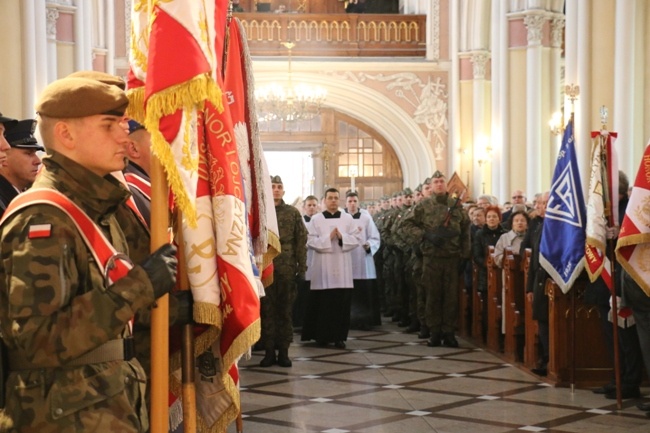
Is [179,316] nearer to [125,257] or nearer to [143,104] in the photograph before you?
[125,257]

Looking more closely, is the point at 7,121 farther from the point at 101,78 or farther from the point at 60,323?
the point at 60,323

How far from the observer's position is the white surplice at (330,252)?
40.0 feet

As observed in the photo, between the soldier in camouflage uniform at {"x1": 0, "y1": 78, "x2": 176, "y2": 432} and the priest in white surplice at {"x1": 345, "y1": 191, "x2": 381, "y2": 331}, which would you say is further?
the priest in white surplice at {"x1": 345, "y1": 191, "x2": 381, "y2": 331}

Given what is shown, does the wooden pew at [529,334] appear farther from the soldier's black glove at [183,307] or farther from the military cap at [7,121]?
the soldier's black glove at [183,307]

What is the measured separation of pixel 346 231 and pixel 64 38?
8.54 m

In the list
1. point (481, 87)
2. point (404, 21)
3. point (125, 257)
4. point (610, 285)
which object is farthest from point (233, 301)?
point (404, 21)

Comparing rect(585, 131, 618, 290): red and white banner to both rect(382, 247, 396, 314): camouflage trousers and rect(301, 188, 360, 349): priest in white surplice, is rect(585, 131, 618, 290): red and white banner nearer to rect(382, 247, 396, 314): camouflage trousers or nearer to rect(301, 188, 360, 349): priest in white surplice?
rect(301, 188, 360, 349): priest in white surplice

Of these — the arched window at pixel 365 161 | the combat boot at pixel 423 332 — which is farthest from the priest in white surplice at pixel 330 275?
the arched window at pixel 365 161

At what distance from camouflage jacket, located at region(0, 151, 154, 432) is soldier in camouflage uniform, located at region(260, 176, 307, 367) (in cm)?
740

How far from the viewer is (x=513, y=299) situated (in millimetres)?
10500

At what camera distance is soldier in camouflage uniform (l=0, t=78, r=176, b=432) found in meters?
2.76

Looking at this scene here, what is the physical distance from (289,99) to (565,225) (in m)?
13.9

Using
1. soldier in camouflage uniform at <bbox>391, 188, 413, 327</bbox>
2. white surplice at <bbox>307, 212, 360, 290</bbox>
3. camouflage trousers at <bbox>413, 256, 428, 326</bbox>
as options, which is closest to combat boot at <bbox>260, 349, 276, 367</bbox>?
white surplice at <bbox>307, 212, 360, 290</bbox>

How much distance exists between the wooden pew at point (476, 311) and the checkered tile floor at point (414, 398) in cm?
83
